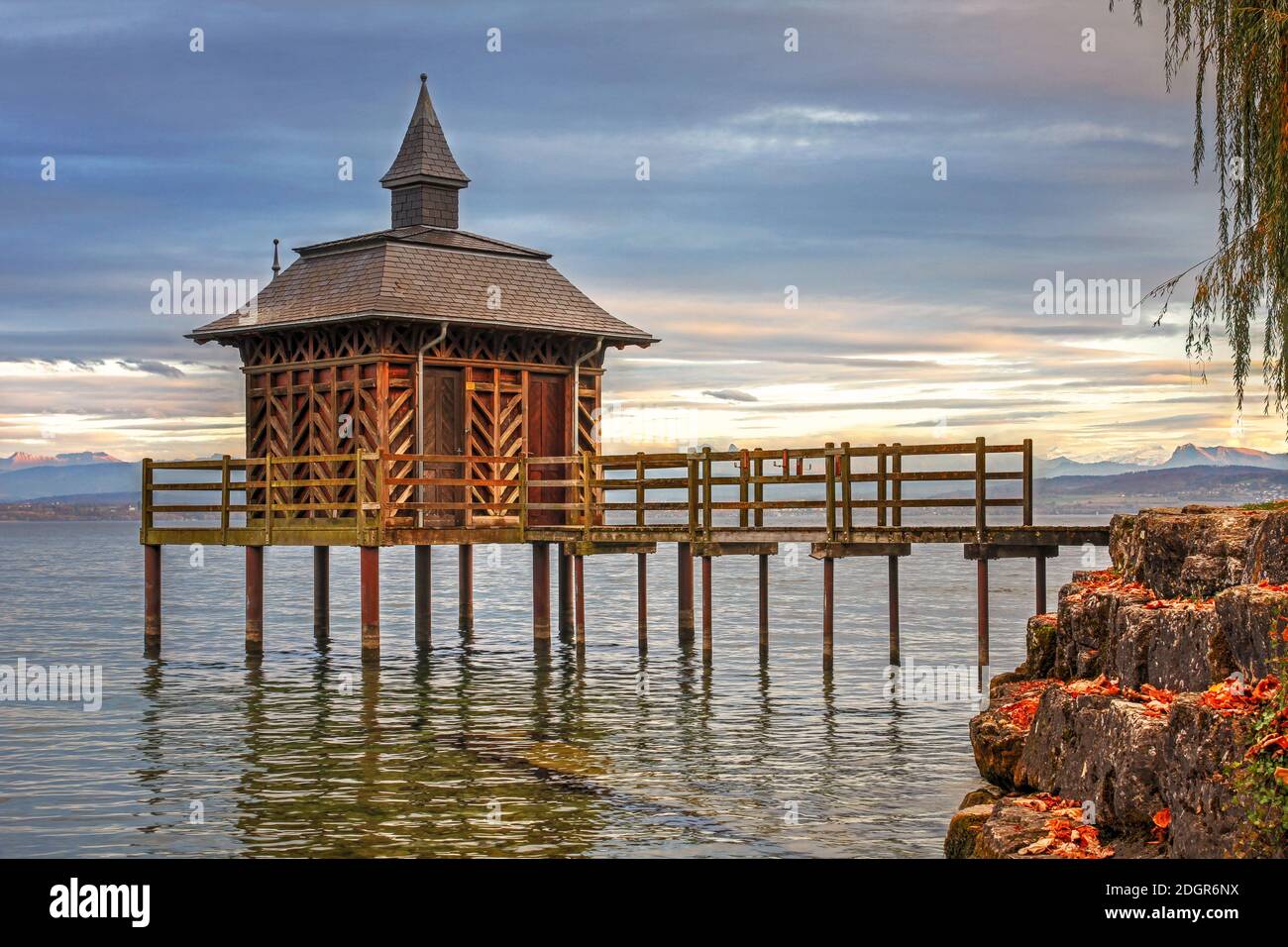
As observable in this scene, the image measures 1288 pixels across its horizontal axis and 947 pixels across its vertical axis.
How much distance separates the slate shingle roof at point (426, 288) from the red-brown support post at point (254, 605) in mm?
4926

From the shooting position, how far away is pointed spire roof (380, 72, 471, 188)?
113ft

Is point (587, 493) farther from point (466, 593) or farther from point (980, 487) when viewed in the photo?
point (466, 593)

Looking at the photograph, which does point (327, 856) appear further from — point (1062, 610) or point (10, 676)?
point (10, 676)

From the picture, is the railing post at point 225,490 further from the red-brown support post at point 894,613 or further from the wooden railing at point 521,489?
the red-brown support post at point 894,613

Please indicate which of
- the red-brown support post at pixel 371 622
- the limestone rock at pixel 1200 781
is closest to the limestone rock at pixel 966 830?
the limestone rock at pixel 1200 781

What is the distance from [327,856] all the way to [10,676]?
72.2 feet

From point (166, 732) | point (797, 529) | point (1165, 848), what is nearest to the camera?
point (1165, 848)

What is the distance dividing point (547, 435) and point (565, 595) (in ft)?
20.9

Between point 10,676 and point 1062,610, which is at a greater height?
point 1062,610

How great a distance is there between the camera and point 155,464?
32.2 meters

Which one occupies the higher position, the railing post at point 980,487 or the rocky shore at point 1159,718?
the railing post at point 980,487

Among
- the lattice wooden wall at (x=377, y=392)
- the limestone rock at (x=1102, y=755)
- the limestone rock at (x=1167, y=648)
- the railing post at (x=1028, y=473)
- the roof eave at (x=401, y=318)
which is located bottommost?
the limestone rock at (x=1102, y=755)

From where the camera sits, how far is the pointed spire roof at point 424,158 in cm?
3453

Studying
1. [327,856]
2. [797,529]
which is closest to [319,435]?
[797,529]
